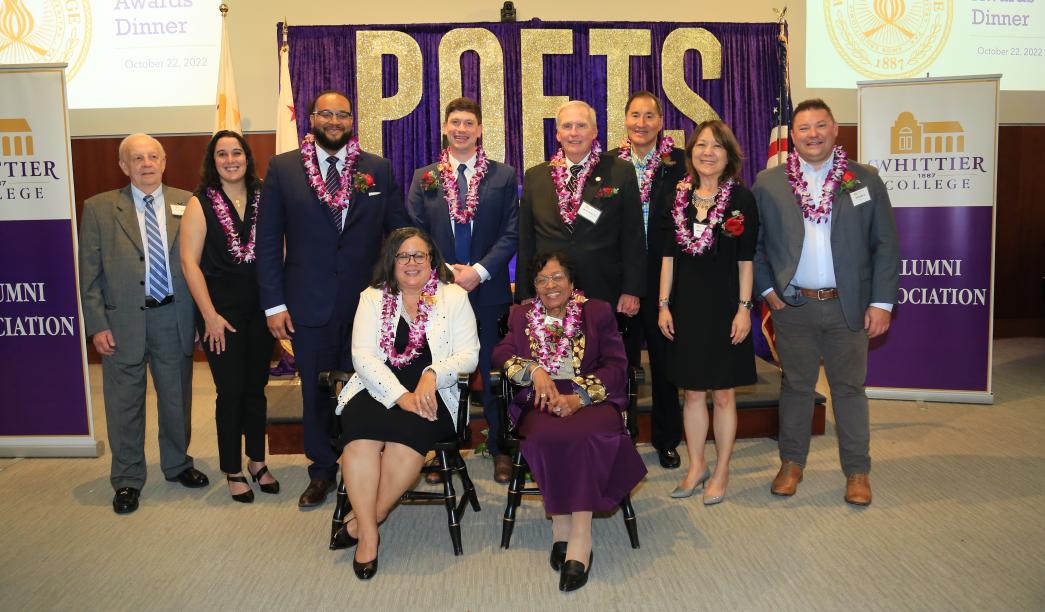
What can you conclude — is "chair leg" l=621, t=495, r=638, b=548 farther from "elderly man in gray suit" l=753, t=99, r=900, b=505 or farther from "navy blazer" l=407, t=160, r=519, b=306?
"navy blazer" l=407, t=160, r=519, b=306

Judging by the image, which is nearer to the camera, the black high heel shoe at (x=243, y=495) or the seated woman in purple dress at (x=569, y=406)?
the seated woman in purple dress at (x=569, y=406)

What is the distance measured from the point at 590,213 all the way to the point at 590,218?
0.9 inches

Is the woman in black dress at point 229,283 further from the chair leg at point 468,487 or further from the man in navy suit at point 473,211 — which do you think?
the chair leg at point 468,487

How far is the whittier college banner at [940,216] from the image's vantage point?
5.16 meters

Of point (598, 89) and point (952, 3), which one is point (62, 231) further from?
point (952, 3)

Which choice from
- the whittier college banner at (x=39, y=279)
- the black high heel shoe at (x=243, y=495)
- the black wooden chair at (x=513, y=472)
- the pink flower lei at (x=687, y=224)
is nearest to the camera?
the black wooden chair at (x=513, y=472)

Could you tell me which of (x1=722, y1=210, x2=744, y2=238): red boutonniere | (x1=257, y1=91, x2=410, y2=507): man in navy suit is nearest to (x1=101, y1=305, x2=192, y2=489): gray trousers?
(x1=257, y1=91, x2=410, y2=507): man in navy suit

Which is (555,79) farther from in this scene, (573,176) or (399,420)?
(399,420)

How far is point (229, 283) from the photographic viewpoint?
146 inches

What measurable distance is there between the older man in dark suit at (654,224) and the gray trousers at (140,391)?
7.39 feet

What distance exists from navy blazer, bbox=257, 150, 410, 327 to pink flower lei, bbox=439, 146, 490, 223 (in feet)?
1.33

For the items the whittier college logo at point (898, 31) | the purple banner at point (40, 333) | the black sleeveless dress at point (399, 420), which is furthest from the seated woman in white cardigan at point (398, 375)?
the whittier college logo at point (898, 31)

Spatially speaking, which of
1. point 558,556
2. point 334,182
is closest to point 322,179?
point 334,182

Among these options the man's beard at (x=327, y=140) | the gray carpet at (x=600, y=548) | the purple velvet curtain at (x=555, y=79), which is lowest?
the gray carpet at (x=600, y=548)
